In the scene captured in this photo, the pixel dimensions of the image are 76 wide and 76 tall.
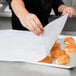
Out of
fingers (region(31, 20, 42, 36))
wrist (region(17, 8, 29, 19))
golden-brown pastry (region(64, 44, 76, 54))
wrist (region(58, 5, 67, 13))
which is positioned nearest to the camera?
fingers (region(31, 20, 42, 36))

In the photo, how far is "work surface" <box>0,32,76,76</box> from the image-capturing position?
0.84 m

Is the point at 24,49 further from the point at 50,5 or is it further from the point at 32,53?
the point at 50,5

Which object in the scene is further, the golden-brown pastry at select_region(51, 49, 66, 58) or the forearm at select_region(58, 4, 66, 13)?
the forearm at select_region(58, 4, 66, 13)

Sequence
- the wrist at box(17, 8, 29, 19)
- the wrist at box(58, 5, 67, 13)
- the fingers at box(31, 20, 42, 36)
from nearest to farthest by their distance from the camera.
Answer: the fingers at box(31, 20, 42, 36) → the wrist at box(17, 8, 29, 19) → the wrist at box(58, 5, 67, 13)

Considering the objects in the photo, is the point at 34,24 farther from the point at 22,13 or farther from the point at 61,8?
the point at 61,8

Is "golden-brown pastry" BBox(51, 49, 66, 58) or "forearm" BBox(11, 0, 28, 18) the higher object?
"forearm" BBox(11, 0, 28, 18)

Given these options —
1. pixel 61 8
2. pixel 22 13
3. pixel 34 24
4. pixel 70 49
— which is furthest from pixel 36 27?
pixel 61 8

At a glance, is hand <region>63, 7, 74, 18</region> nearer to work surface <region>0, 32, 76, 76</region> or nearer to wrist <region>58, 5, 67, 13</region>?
wrist <region>58, 5, 67, 13</region>

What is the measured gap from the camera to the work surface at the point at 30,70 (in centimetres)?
84

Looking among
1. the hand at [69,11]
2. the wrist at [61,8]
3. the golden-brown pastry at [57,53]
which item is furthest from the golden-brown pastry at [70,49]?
the wrist at [61,8]

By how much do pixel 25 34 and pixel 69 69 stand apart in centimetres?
22

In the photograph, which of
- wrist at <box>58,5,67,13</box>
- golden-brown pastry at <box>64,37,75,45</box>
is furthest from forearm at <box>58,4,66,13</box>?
golden-brown pastry at <box>64,37,75,45</box>

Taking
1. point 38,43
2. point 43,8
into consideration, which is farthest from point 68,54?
point 43,8

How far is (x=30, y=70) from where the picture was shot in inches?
33.9
